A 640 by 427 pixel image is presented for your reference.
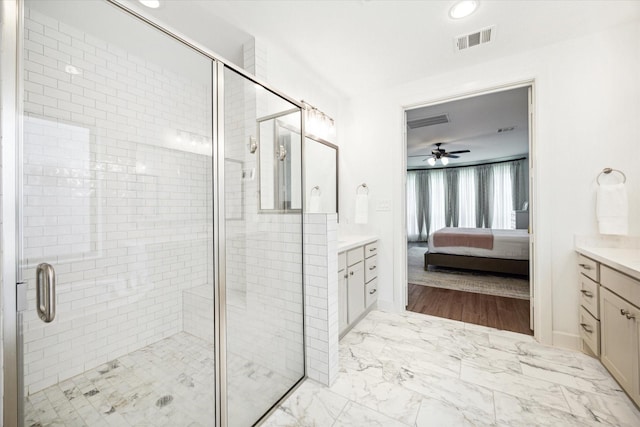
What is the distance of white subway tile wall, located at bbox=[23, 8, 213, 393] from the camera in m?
1.03

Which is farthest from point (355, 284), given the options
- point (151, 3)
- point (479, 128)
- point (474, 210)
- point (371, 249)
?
point (474, 210)

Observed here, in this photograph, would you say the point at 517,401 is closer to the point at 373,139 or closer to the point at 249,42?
the point at 373,139

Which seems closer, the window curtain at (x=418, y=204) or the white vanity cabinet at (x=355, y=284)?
the white vanity cabinet at (x=355, y=284)

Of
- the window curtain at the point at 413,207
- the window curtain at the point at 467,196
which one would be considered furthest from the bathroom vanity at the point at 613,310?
the window curtain at the point at 413,207

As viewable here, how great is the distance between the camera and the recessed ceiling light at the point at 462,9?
5.86 ft

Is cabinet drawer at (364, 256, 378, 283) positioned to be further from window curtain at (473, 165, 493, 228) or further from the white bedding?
window curtain at (473, 165, 493, 228)

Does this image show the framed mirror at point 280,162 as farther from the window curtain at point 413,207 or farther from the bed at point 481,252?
the window curtain at point 413,207

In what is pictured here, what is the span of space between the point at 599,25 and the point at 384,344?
302 cm

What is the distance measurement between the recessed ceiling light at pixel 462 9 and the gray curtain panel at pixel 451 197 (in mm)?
7041

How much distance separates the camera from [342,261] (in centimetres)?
229

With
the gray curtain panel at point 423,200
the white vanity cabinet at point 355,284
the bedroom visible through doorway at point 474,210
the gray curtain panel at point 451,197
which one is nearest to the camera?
the white vanity cabinet at point 355,284

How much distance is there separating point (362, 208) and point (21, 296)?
2.69m

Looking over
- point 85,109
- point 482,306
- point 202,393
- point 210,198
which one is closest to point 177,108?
point 85,109

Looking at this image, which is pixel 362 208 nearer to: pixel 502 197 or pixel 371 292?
pixel 371 292
